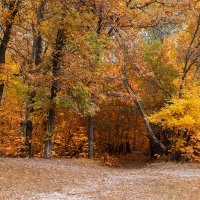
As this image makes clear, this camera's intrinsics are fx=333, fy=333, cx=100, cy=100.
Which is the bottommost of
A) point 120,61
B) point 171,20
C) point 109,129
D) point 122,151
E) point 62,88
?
point 122,151

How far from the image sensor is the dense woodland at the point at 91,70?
1506cm

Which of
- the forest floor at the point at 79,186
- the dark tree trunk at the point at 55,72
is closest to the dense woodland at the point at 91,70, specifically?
the dark tree trunk at the point at 55,72

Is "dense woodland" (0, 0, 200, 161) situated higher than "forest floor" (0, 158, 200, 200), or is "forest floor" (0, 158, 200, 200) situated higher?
"dense woodland" (0, 0, 200, 161)

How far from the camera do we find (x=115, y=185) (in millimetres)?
11133

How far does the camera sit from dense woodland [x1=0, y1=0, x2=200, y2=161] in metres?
15.1

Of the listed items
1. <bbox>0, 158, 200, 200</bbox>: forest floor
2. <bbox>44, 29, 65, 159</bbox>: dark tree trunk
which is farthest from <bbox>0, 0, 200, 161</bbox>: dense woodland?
<bbox>0, 158, 200, 200</bbox>: forest floor

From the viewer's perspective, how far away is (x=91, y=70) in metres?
15.8

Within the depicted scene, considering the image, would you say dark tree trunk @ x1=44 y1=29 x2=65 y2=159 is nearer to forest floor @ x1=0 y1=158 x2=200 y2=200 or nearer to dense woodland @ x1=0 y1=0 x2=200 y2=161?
dense woodland @ x1=0 y1=0 x2=200 y2=161

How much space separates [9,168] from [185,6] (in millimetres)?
12160

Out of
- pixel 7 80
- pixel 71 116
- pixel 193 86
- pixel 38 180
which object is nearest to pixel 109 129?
pixel 71 116

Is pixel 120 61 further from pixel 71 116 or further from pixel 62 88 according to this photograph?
pixel 62 88

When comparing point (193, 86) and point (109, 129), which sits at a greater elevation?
point (193, 86)

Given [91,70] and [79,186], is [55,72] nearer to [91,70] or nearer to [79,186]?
[91,70]

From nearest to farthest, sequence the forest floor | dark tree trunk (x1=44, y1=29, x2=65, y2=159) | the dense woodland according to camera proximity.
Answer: the forest floor < the dense woodland < dark tree trunk (x1=44, y1=29, x2=65, y2=159)
